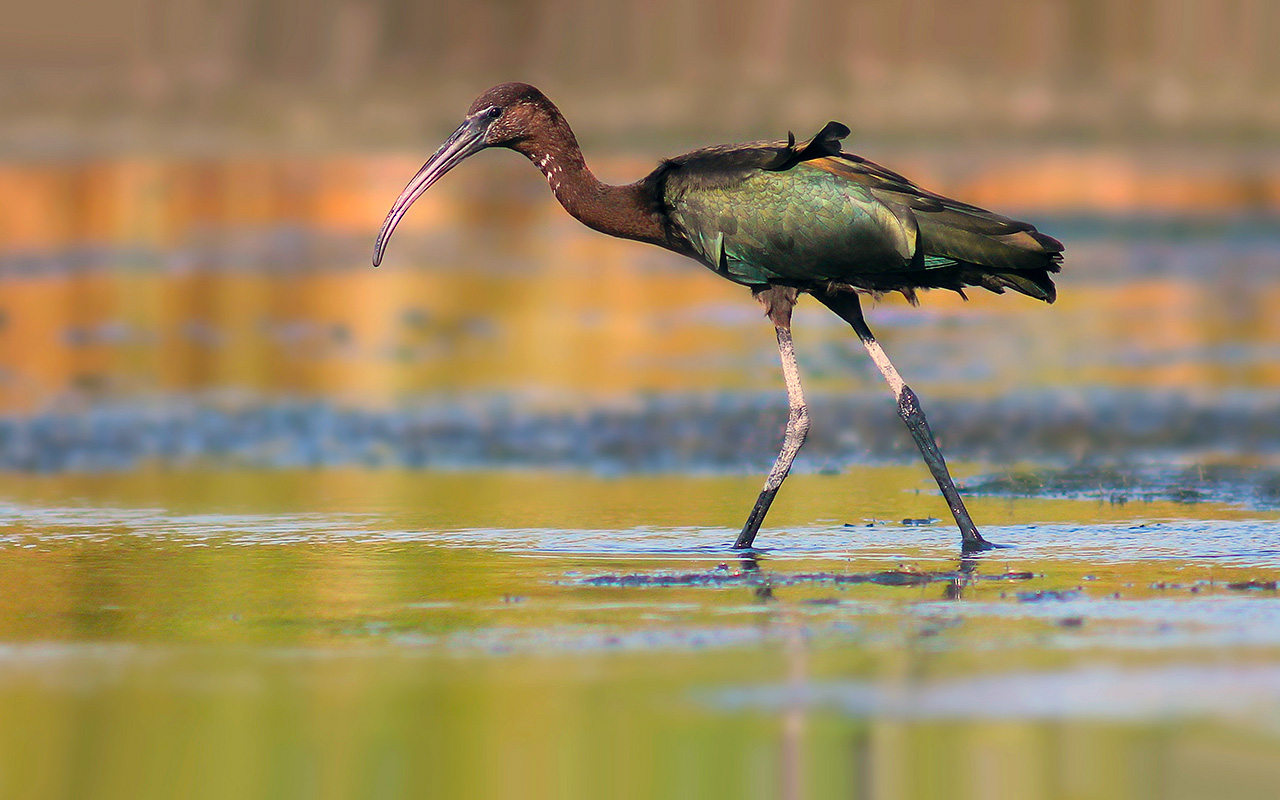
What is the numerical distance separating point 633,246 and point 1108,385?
485 inches

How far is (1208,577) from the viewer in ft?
27.2

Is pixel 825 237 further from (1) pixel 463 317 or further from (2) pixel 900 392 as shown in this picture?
(1) pixel 463 317

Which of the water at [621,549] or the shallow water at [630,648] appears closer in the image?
the shallow water at [630,648]

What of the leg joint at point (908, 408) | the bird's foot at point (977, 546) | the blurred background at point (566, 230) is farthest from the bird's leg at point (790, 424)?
the blurred background at point (566, 230)

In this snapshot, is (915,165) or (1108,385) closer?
(1108,385)

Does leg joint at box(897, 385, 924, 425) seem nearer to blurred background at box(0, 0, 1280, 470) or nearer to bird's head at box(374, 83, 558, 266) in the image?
bird's head at box(374, 83, 558, 266)

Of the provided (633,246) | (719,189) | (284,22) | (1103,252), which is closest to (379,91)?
(284,22)

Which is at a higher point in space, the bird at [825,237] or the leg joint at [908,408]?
the bird at [825,237]

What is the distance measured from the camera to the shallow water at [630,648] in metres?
5.84

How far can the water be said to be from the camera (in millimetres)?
5996

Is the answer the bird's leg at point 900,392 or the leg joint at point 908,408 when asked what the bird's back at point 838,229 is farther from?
the leg joint at point 908,408

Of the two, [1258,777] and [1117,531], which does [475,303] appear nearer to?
[1117,531]

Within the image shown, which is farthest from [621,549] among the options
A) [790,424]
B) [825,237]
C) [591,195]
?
[591,195]

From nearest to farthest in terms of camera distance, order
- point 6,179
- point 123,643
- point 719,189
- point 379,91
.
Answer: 1. point 123,643
2. point 719,189
3. point 6,179
4. point 379,91
